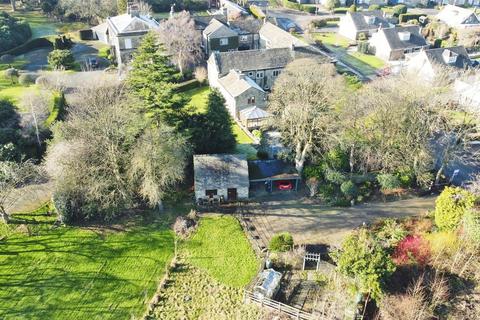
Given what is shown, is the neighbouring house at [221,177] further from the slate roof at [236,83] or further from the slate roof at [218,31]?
the slate roof at [218,31]

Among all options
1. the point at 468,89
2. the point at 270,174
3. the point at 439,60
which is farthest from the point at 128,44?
the point at 468,89

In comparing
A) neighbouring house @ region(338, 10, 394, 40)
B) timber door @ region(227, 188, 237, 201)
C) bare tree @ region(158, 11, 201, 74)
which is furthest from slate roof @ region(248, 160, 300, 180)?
neighbouring house @ region(338, 10, 394, 40)

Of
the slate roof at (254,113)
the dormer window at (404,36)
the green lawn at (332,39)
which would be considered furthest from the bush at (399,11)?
the slate roof at (254,113)

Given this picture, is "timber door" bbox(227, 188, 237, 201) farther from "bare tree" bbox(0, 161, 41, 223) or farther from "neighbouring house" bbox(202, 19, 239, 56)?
"neighbouring house" bbox(202, 19, 239, 56)

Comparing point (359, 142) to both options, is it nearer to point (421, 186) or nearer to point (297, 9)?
point (421, 186)

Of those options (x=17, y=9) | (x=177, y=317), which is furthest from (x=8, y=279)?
(x=17, y=9)

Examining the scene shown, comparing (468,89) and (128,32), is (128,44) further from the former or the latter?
(468,89)

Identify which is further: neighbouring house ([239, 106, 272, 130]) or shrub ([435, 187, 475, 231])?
neighbouring house ([239, 106, 272, 130])

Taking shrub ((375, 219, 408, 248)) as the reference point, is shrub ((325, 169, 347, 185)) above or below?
above
